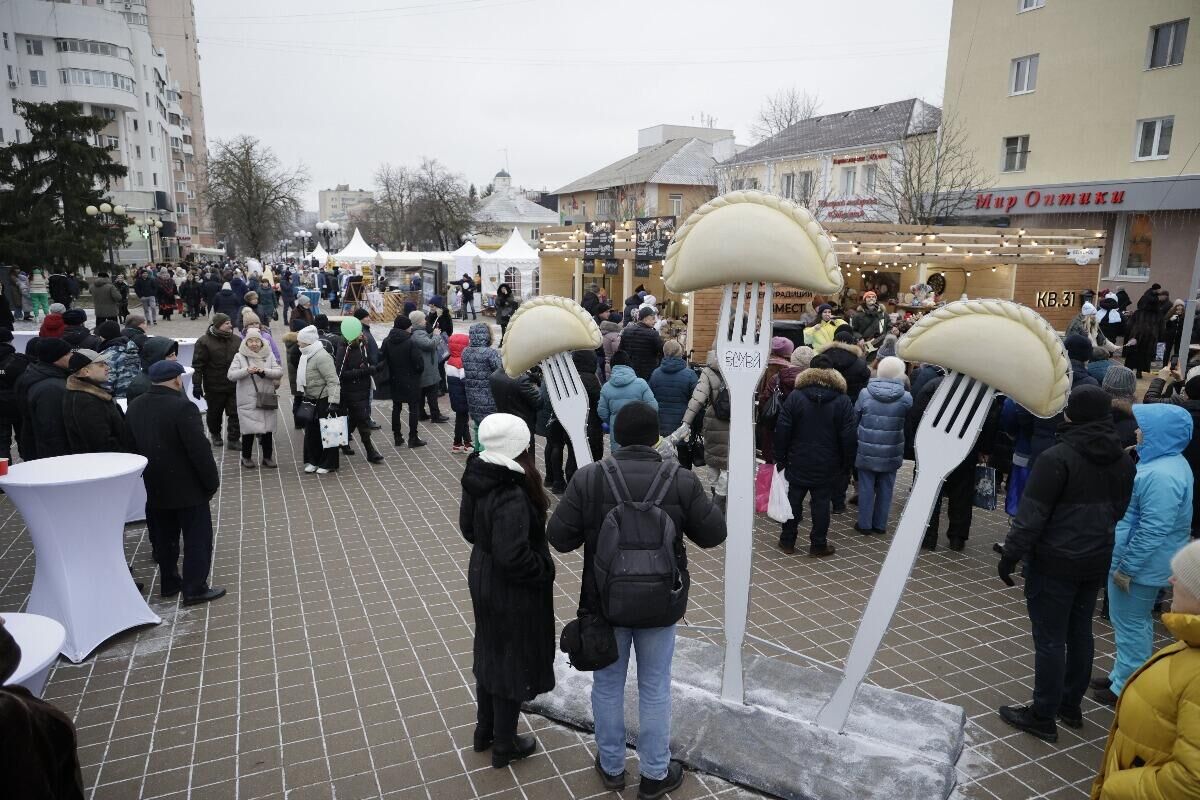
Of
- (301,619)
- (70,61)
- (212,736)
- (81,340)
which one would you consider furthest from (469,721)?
(70,61)

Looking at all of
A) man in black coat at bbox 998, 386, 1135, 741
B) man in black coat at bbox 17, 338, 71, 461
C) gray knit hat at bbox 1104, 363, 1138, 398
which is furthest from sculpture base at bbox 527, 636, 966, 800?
man in black coat at bbox 17, 338, 71, 461

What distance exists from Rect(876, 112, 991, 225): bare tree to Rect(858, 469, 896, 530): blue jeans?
59.3 feet

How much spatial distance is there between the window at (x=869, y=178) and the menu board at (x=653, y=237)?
1429 centimetres

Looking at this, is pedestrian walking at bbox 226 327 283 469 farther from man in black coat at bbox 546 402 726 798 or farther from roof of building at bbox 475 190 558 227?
roof of building at bbox 475 190 558 227

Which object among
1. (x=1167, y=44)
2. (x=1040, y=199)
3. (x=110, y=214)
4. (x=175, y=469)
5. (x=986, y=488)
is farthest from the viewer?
(x=110, y=214)

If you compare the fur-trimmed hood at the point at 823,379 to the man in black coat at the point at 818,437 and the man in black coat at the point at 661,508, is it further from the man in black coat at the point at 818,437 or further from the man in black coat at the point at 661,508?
the man in black coat at the point at 661,508

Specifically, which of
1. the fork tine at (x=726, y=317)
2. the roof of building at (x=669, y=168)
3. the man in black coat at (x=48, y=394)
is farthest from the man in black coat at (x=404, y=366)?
the roof of building at (x=669, y=168)

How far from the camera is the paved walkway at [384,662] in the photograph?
3525 millimetres

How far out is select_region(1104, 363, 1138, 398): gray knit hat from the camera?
16.9ft

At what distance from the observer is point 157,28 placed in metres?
80.9

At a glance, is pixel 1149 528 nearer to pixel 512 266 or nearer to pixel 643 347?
pixel 643 347

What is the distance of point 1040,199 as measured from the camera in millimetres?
22312

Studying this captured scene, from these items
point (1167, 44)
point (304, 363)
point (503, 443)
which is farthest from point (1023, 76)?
point (503, 443)

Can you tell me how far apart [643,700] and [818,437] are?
3423 millimetres
